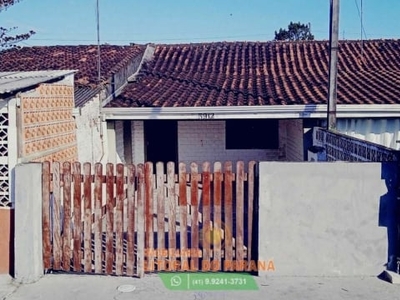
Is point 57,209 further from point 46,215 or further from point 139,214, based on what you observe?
point 139,214

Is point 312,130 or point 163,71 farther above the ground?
point 163,71

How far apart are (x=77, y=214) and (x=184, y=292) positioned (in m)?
1.72

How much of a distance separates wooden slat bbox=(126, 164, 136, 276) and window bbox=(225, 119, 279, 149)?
7708 mm

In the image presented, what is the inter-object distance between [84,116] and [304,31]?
127 feet

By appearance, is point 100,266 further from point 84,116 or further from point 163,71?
point 163,71

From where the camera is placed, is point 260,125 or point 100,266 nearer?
point 100,266

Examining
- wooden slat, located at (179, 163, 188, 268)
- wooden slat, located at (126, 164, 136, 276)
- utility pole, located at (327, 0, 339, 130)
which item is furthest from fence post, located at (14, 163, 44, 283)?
utility pole, located at (327, 0, 339, 130)

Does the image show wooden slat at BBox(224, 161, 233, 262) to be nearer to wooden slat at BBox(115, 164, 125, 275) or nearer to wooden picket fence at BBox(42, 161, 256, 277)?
wooden picket fence at BBox(42, 161, 256, 277)

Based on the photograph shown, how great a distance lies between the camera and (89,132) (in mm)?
9844

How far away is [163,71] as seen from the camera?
14.8 meters

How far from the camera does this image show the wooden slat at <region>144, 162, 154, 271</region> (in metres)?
6.27

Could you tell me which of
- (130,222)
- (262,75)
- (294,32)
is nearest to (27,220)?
(130,222)

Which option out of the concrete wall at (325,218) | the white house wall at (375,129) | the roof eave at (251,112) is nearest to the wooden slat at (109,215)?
the concrete wall at (325,218)

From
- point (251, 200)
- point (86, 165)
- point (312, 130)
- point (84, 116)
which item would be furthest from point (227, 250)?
point (312, 130)
